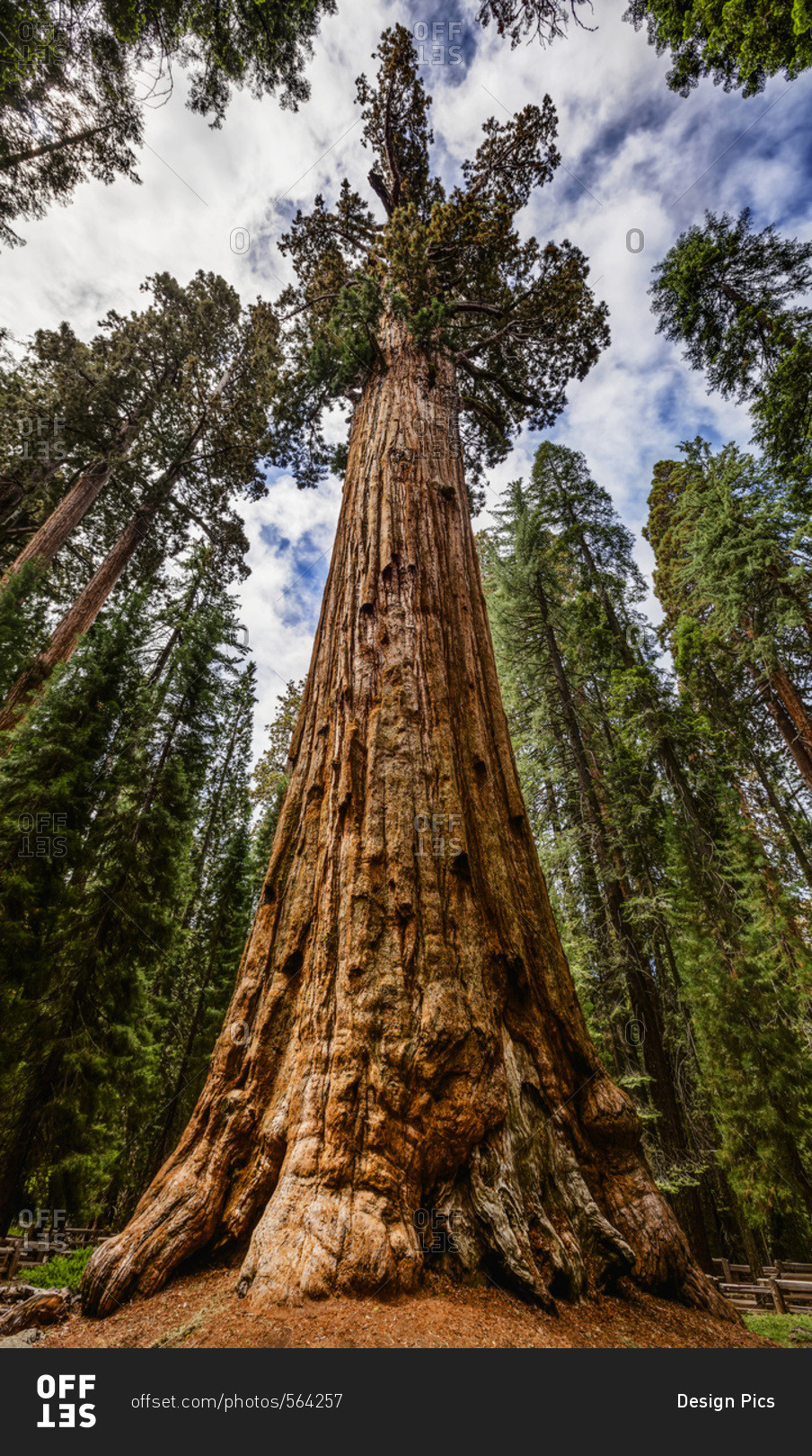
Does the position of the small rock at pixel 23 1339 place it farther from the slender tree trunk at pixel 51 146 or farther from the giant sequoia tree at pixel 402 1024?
the slender tree trunk at pixel 51 146

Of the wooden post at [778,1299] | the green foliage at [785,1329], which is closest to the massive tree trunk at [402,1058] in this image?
the green foliage at [785,1329]

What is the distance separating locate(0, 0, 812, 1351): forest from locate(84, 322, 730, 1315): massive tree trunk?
19mm

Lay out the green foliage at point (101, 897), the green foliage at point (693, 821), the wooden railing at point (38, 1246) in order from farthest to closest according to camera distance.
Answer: the green foliage at point (693, 821), the green foliage at point (101, 897), the wooden railing at point (38, 1246)

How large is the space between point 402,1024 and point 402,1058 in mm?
145

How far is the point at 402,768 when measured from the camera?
3430 mm

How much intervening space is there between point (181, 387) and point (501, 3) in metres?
9.43

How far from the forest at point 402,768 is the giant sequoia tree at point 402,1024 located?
20mm

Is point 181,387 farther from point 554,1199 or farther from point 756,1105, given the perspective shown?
point 756,1105

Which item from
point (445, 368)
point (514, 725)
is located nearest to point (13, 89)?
point (445, 368)

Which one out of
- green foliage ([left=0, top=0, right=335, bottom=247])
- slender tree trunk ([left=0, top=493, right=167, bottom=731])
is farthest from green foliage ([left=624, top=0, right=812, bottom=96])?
slender tree trunk ([left=0, top=493, right=167, bottom=731])

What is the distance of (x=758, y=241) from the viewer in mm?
9352
